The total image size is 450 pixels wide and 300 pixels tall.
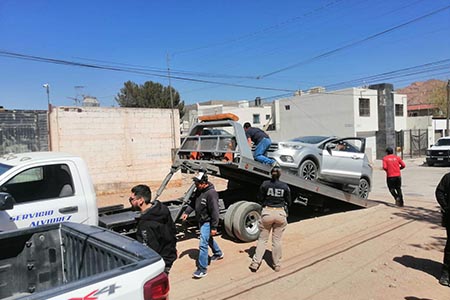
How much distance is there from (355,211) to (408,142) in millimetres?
32675

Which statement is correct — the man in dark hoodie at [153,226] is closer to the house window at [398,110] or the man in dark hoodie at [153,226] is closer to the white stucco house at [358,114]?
the white stucco house at [358,114]

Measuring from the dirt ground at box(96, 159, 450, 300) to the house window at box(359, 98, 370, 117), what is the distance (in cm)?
2664

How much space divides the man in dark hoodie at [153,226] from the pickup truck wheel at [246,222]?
356cm

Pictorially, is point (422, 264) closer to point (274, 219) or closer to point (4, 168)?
point (274, 219)

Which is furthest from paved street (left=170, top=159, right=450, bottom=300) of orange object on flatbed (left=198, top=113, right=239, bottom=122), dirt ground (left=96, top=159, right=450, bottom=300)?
orange object on flatbed (left=198, top=113, right=239, bottom=122)

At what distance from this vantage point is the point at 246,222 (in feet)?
26.3

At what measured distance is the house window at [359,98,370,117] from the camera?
35.2m

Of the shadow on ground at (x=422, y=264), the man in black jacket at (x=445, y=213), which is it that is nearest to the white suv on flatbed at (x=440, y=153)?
the shadow on ground at (x=422, y=264)

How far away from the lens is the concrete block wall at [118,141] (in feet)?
52.2

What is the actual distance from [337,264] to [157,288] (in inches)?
189

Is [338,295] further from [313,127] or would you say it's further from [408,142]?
[408,142]

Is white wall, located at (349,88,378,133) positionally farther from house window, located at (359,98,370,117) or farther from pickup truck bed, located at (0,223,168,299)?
pickup truck bed, located at (0,223,168,299)

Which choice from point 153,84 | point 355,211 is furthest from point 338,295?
point 153,84

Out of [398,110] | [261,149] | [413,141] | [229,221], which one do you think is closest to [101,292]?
[229,221]
